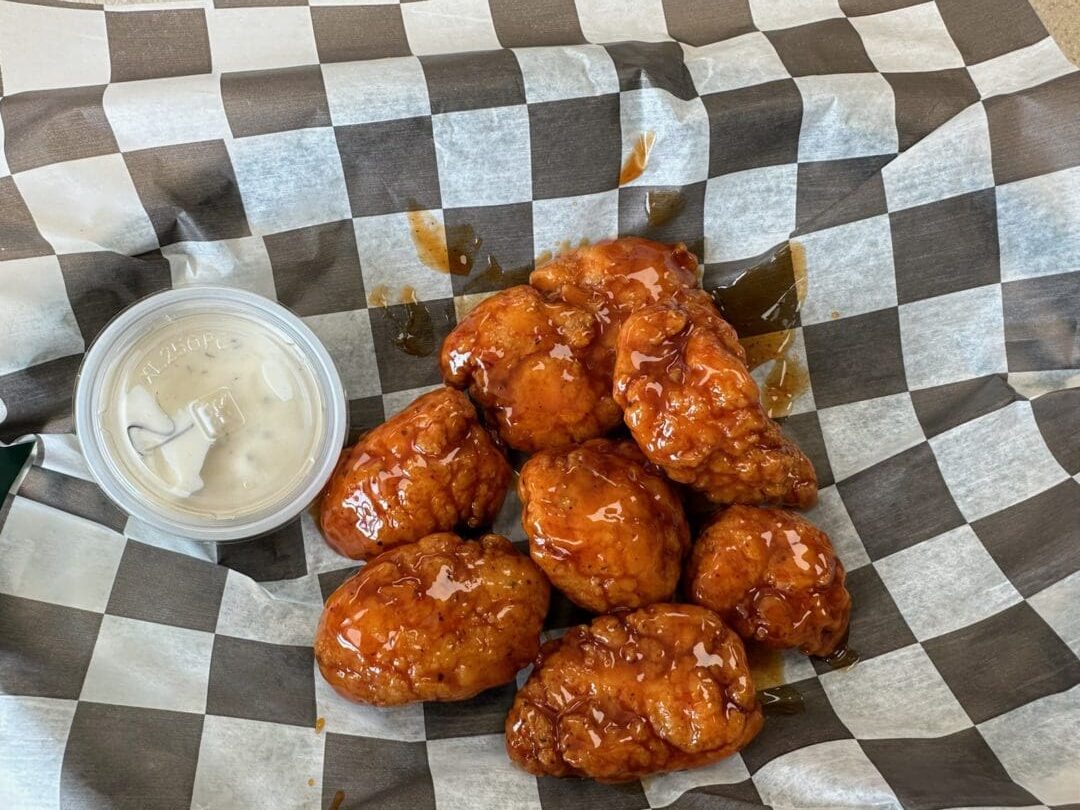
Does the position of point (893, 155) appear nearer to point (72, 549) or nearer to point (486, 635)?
point (486, 635)

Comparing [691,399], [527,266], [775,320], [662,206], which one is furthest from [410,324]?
[775,320]

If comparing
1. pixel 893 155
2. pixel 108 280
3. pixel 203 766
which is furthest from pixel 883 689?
pixel 108 280

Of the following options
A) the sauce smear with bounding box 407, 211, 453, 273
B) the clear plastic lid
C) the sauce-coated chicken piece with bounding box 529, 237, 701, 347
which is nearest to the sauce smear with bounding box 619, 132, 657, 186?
the sauce-coated chicken piece with bounding box 529, 237, 701, 347

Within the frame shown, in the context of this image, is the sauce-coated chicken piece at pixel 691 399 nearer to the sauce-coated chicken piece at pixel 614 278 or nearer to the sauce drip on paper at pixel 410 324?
the sauce-coated chicken piece at pixel 614 278

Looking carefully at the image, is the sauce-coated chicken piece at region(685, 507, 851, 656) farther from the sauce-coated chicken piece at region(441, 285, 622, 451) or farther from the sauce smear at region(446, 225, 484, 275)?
the sauce smear at region(446, 225, 484, 275)

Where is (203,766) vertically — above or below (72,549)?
below

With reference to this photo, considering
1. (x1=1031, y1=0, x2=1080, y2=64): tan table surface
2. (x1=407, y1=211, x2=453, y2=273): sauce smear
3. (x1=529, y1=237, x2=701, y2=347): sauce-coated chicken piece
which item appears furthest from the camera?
(x1=1031, y1=0, x2=1080, y2=64): tan table surface

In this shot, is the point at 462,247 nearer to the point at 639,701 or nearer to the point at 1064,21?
the point at 639,701
